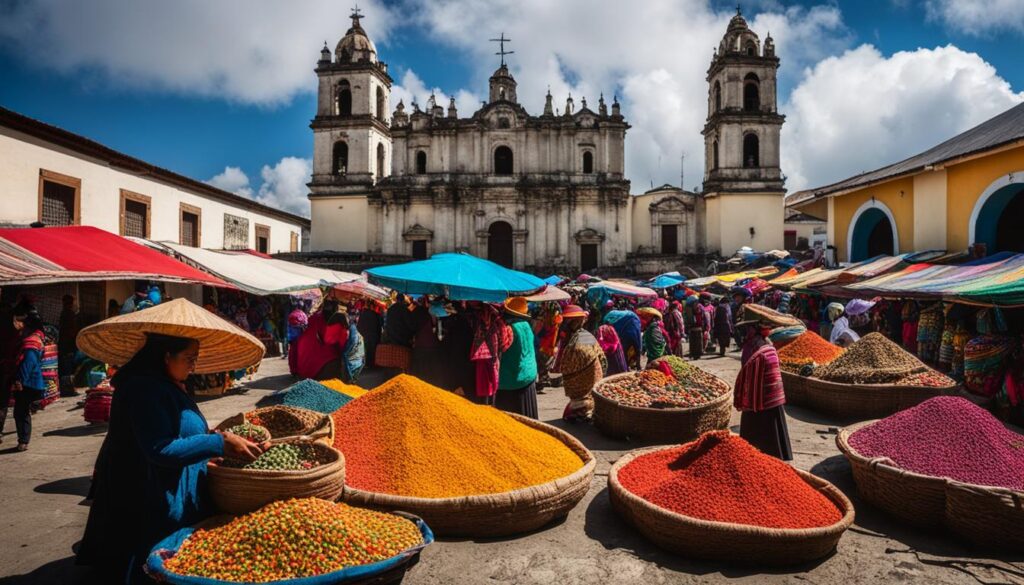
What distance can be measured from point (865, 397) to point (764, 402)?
2402 mm

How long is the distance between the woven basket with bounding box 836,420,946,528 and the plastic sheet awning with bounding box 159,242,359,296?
923 cm

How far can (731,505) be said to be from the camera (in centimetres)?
388

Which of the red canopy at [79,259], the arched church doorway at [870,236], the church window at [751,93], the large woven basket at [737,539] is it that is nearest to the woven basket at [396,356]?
the large woven basket at [737,539]

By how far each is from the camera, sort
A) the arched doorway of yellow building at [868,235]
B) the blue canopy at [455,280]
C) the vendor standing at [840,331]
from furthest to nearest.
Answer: the arched doorway of yellow building at [868,235], the vendor standing at [840,331], the blue canopy at [455,280]

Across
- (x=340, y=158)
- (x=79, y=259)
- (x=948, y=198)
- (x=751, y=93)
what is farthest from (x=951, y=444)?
(x=340, y=158)

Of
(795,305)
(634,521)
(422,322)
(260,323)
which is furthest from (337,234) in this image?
(634,521)

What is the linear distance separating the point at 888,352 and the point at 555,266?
22.7 m

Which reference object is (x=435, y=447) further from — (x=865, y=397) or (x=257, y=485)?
(x=865, y=397)

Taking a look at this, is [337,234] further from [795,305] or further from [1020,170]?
[1020,170]

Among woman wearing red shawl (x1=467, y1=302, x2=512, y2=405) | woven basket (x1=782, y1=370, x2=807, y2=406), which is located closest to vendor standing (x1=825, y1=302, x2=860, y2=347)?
woven basket (x1=782, y1=370, x2=807, y2=406)

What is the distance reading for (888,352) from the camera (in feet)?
24.5

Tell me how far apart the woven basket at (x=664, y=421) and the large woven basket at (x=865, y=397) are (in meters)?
1.69

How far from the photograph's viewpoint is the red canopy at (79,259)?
702cm

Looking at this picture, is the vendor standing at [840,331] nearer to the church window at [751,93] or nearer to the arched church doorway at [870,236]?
the arched church doorway at [870,236]
